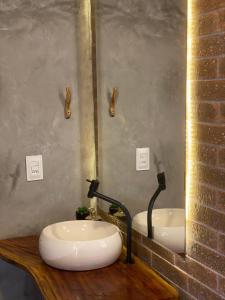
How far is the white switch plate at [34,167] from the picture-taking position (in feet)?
6.59

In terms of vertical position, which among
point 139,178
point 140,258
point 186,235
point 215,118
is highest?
point 215,118

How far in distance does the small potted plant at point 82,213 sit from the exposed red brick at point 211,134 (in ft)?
2.88

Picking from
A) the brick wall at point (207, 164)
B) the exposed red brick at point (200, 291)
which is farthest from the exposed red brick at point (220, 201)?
the exposed red brick at point (200, 291)

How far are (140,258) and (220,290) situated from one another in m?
0.49

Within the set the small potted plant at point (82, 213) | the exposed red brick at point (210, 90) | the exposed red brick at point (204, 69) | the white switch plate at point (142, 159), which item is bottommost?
the small potted plant at point (82, 213)

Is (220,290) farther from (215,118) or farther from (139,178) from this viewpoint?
(139,178)

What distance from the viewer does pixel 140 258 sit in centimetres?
172

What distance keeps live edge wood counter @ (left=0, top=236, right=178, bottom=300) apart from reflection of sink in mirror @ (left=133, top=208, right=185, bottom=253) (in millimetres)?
129

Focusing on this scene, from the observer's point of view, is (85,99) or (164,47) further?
(85,99)

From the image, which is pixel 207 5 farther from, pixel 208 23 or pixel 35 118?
pixel 35 118

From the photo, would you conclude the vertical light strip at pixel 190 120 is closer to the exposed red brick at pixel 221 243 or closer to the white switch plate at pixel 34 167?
the exposed red brick at pixel 221 243

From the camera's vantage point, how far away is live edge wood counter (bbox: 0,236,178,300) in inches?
56.3

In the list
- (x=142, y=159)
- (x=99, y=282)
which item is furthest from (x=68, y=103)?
(x=99, y=282)

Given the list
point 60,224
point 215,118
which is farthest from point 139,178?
point 215,118
